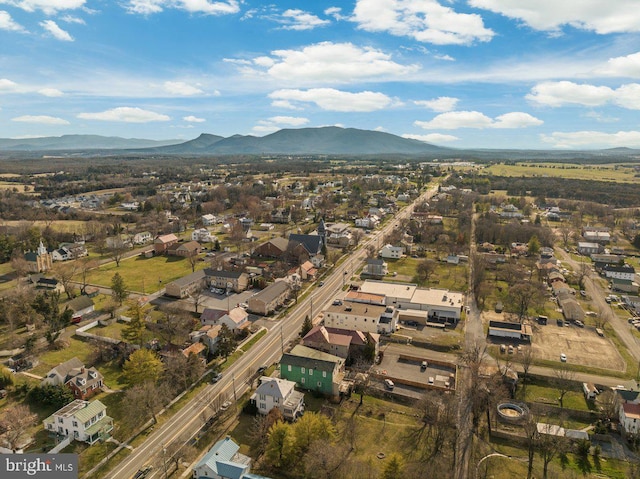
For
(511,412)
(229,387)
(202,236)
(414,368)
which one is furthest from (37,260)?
(511,412)

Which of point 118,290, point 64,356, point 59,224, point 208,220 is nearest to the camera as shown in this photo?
point 64,356

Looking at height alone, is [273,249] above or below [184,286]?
above

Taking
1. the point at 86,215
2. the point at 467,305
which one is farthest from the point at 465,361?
the point at 86,215

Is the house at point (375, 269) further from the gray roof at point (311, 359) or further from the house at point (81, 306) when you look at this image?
the house at point (81, 306)

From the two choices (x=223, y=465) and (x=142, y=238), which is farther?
(x=142, y=238)

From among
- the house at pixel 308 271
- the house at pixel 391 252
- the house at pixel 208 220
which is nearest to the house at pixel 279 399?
the house at pixel 308 271

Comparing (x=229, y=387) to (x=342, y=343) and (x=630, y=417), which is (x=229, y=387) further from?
(x=630, y=417)
